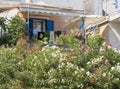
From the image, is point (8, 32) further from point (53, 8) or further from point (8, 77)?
point (8, 77)

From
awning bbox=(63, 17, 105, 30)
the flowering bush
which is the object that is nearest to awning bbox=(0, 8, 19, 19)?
awning bbox=(63, 17, 105, 30)

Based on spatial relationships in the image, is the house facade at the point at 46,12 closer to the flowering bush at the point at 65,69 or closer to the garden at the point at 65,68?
the garden at the point at 65,68

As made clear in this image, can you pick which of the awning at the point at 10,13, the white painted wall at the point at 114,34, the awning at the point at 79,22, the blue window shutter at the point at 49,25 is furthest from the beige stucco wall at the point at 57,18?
the white painted wall at the point at 114,34

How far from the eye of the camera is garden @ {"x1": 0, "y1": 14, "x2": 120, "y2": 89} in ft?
40.0

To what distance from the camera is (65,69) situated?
40.7ft

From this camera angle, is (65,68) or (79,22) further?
(79,22)

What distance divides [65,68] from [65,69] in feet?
0.13

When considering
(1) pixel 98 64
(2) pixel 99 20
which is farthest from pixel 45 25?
(1) pixel 98 64

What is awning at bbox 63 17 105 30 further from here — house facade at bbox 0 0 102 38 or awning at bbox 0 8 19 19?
awning at bbox 0 8 19 19

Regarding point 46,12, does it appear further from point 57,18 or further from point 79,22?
point 79,22

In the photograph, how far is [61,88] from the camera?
1209cm

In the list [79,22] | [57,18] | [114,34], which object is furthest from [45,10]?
[114,34]

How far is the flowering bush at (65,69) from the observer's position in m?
12.2

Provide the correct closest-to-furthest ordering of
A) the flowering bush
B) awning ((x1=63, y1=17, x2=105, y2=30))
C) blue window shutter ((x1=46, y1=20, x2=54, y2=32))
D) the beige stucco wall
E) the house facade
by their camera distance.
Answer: the flowering bush, the house facade, the beige stucco wall, blue window shutter ((x1=46, y1=20, x2=54, y2=32)), awning ((x1=63, y1=17, x2=105, y2=30))
